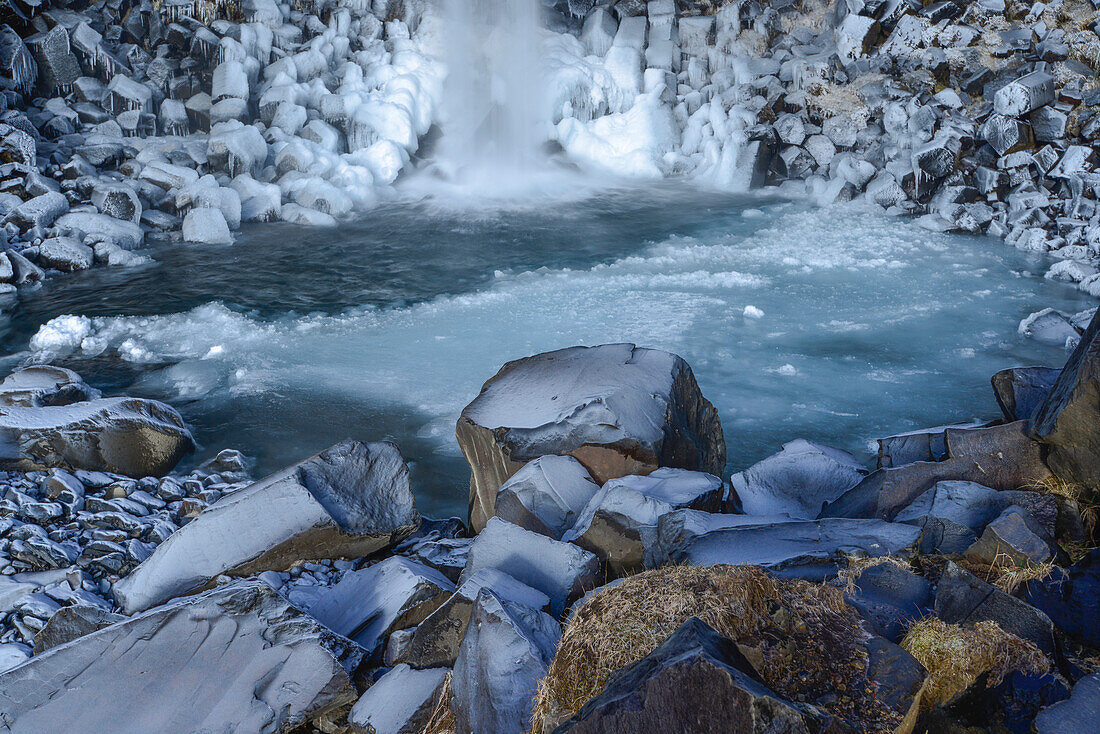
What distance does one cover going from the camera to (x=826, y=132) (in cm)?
1416

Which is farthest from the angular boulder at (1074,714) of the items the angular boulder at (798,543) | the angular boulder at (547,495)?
the angular boulder at (547,495)

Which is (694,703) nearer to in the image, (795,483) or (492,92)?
(795,483)

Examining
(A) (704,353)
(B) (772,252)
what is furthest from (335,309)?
(B) (772,252)

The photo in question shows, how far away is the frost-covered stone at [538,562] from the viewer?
11.6 ft

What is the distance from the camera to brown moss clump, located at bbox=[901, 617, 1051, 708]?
2.50m

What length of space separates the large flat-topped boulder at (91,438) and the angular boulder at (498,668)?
373 centimetres

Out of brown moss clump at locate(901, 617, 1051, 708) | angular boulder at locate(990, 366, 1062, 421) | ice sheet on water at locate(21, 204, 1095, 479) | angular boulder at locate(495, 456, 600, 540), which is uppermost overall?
angular boulder at locate(990, 366, 1062, 421)

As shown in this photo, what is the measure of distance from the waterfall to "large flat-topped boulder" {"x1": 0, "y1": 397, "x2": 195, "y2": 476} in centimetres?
999

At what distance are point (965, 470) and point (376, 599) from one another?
295cm

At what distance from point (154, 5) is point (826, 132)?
12.4m

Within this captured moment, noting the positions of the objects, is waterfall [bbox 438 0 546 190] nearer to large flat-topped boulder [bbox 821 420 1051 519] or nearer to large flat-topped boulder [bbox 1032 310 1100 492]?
large flat-topped boulder [bbox 821 420 1051 519]

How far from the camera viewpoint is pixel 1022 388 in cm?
460

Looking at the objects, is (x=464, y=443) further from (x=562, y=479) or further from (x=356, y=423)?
(x=356, y=423)

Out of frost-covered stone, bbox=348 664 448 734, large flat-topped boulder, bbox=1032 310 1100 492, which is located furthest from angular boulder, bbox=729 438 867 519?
frost-covered stone, bbox=348 664 448 734
